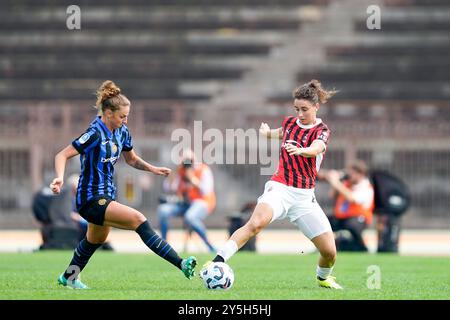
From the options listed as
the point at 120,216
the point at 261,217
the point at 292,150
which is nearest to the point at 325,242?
the point at 261,217

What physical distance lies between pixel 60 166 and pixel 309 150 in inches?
80.8

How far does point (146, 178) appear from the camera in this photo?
1117 inches

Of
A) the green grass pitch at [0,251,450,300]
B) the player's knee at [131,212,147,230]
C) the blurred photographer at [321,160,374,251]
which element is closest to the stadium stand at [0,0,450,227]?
the blurred photographer at [321,160,374,251]

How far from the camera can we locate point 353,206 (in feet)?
62.2

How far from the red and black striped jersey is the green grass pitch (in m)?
0.94

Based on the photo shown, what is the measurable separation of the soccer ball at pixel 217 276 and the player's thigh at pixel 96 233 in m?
1.01

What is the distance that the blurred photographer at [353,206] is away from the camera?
18.8m

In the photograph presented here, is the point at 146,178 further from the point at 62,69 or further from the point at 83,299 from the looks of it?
the point at 83,299

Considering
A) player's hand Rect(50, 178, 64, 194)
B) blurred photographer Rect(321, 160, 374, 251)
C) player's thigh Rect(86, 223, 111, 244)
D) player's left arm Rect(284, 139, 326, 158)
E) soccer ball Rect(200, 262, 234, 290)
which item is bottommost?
blurred photographer Rect(321, 160, 374, 251)

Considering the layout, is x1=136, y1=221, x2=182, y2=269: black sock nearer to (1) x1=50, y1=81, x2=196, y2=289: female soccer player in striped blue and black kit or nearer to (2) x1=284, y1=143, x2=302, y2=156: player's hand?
(1) x1=50, y1=81, x2=196, y2=289: female soccer player in striped blue and black kit

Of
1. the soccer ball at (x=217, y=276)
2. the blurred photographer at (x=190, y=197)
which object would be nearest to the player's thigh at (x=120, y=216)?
the soccer ball at (x=217, y=276)

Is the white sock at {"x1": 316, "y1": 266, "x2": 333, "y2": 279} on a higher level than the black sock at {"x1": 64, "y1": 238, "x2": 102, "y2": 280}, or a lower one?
lower

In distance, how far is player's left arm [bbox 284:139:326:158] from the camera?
9500 millimetres
